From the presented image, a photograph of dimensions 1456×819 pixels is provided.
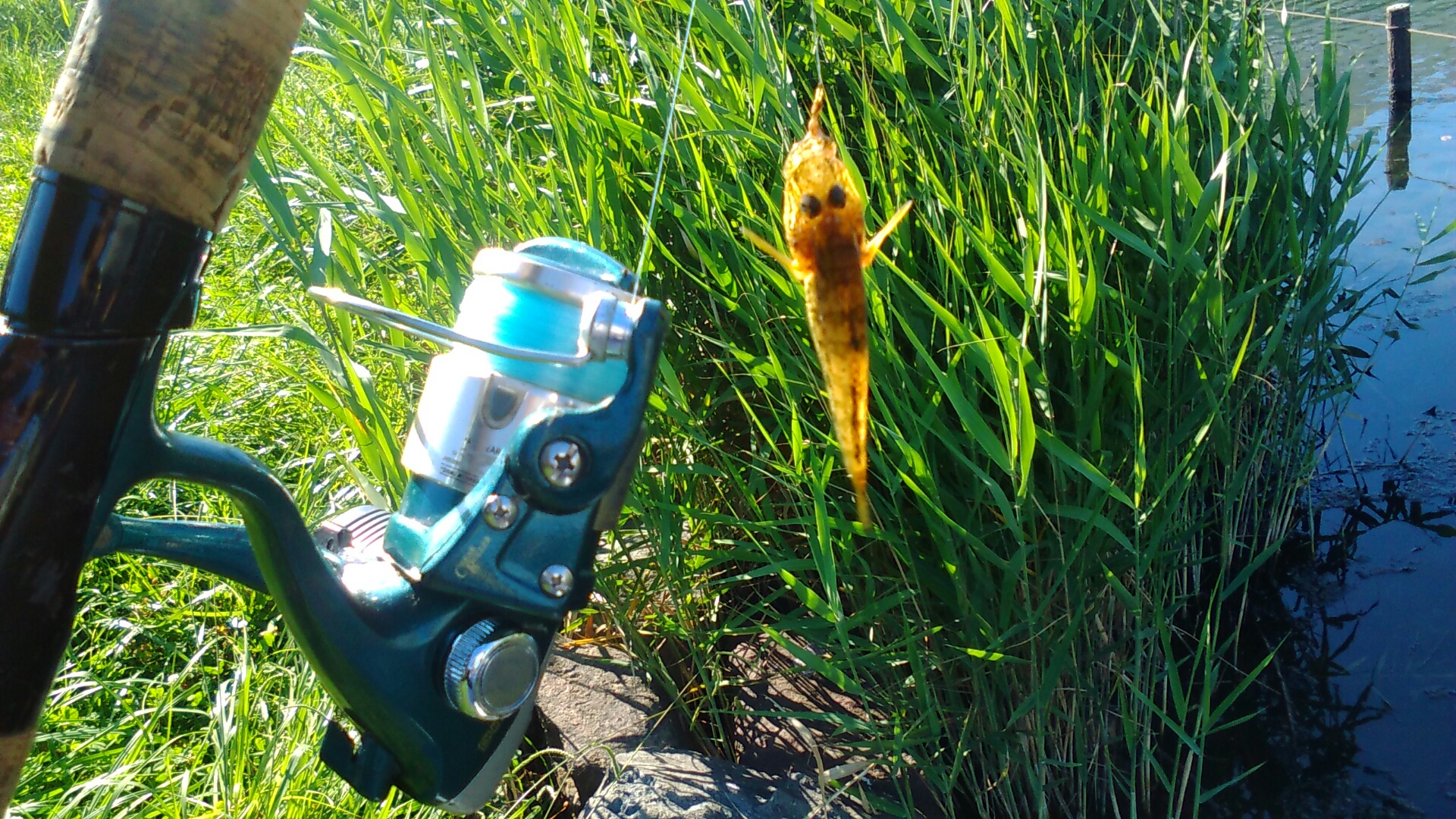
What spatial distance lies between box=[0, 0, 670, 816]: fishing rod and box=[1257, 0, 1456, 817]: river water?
80.1 inches

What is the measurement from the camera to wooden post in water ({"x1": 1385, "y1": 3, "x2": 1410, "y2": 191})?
5.36m

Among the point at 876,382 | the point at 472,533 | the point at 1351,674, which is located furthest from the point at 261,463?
the point at 1351,674

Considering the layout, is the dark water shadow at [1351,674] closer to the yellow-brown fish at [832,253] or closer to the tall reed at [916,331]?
the tall reed at [916,331]

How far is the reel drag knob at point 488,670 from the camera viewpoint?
0.95 m

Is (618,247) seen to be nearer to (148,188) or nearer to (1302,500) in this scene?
(148,188)

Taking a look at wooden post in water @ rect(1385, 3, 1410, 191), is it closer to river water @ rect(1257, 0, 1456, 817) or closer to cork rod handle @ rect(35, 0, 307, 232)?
river water @ rect(1257, 0, 1456, 817)

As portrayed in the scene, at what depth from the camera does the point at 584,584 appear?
3.26 ft

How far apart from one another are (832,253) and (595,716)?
1673 millimetres

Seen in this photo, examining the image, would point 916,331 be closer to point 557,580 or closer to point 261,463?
point 557,580

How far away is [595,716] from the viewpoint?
7.03ft

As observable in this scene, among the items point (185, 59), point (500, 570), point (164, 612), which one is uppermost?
point (185, 59)

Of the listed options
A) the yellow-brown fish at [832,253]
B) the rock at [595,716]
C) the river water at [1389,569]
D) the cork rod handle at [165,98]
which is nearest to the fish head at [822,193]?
the yellow-brown fish at [832,253]

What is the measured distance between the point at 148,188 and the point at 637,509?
1.21 m

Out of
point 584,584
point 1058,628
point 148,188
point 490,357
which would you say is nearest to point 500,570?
point 584,584
